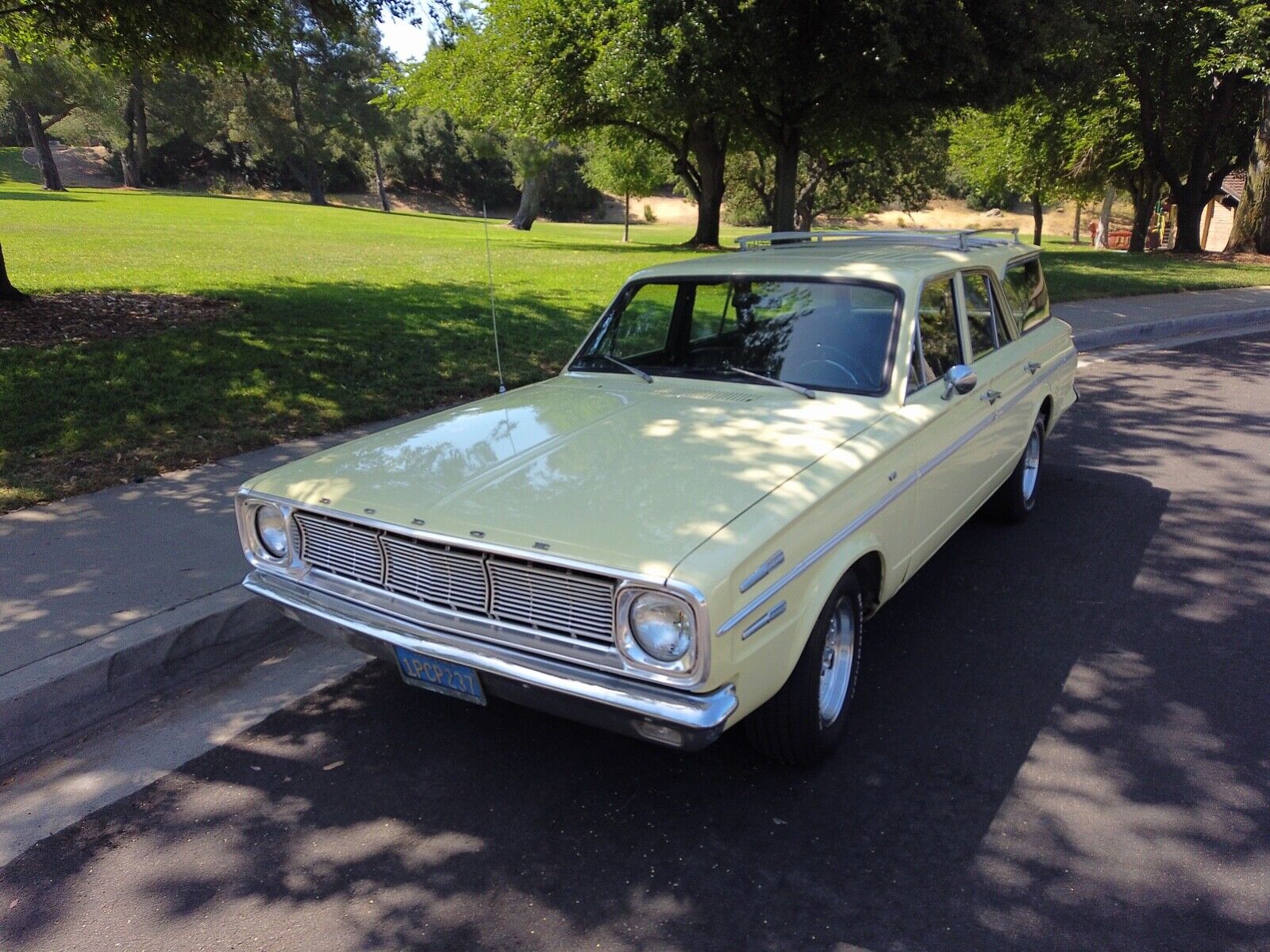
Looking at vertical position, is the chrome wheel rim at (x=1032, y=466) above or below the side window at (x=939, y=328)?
below

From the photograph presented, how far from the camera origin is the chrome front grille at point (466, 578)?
9.40ft

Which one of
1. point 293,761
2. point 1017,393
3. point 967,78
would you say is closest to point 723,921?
point 293,761

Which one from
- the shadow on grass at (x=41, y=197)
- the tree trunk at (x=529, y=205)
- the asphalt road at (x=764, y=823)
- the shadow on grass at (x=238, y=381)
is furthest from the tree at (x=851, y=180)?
the asphalt road at (x=764, y=823)

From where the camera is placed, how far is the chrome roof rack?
211 inches

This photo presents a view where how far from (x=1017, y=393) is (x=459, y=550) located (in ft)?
11.5

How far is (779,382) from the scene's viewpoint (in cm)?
417

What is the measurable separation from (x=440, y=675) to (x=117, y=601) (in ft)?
7.02

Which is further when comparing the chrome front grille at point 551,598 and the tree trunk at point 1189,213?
the tree trunk at point 1189,213

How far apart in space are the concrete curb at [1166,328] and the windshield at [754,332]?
8372 millimetres

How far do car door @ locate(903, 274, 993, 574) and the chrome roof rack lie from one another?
0.74 m

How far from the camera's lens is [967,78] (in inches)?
606

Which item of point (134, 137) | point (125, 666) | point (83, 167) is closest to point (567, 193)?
point (134, 137)

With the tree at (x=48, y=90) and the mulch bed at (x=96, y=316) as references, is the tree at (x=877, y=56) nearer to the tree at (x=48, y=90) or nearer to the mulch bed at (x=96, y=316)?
the mulch bed at (x=96, y=316)

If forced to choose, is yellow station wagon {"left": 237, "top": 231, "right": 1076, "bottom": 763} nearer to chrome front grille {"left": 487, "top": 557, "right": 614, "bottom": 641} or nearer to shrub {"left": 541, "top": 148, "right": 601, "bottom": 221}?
chrome front grille {"left": 487, "top": 557, "right": 614, "bottom": 641}
